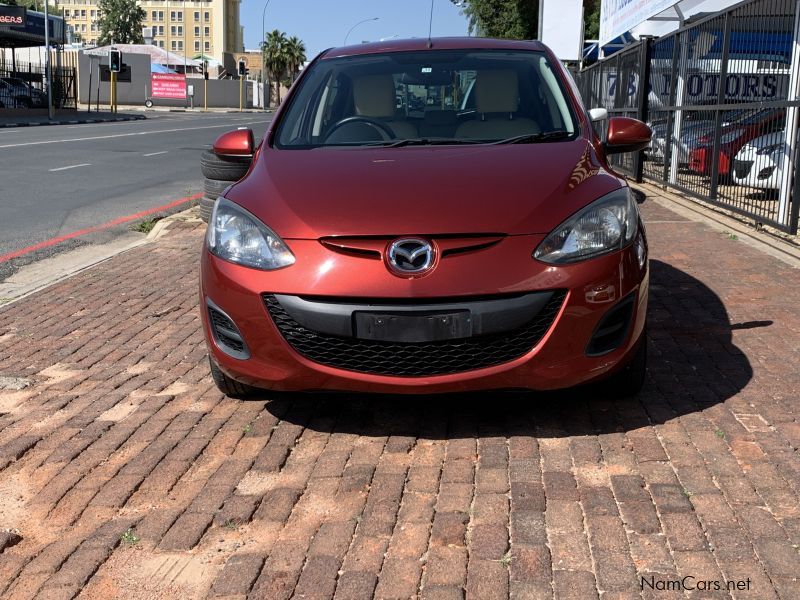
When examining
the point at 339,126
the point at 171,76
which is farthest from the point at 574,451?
the point at 171,76

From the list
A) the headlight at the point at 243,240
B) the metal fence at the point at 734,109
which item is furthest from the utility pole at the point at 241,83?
the headlight at the point at 243,240

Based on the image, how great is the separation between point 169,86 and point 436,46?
79.6m

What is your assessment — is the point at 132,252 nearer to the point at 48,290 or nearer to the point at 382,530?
the point at 48,290

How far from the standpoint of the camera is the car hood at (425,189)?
12.1 ft

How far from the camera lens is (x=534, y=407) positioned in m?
4.20

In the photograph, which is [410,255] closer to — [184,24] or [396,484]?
[396,484]

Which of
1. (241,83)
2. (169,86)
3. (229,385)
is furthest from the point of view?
(241,83)

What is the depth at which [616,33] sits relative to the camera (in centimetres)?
2252

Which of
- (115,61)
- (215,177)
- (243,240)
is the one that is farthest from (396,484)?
(115,61)

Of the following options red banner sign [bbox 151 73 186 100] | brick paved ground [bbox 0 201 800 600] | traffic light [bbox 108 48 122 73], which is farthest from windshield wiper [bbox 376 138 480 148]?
red banner sign [bbox 151 73 186 100]

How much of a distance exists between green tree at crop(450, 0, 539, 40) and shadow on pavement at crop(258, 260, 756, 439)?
40.3m

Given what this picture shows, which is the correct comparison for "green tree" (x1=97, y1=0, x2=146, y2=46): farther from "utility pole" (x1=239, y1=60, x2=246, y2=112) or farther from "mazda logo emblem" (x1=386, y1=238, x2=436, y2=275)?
"mazda logo emblem" (x1=386, y1=238, x2=436, y2=275)

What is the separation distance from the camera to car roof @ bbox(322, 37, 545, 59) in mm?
5375

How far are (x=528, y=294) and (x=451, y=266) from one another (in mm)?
304
